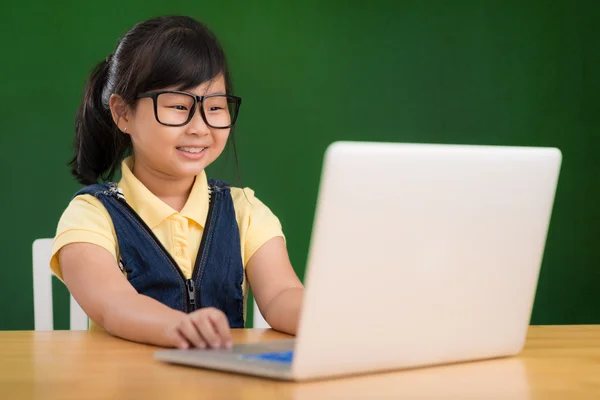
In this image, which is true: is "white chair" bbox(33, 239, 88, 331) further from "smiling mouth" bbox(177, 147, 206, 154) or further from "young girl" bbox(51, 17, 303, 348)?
"smiling mouth" bbox(177, 147, 206, 154)

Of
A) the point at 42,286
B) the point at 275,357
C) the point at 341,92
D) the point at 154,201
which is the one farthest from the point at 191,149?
the point at 341,92

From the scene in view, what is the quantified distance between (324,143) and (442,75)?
405mm

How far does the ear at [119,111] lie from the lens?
165 centimetres

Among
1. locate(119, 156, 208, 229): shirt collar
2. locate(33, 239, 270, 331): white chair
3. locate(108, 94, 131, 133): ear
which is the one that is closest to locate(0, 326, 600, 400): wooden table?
locate(119, 156, 208, 229): shirt collar

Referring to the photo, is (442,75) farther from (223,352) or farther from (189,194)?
(223,352)

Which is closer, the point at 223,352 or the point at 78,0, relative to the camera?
the point at 223,352


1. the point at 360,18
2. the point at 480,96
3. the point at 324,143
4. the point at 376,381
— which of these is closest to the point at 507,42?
the point at 480,96

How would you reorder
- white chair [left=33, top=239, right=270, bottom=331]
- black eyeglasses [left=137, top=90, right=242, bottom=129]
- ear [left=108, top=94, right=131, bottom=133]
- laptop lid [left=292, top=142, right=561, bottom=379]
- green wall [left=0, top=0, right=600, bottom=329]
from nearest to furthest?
laptop lid [left=292, top=142, right=561, bottom=379], black eyeglasses [left=137, top=90, right=242, bottom=129], ear [left=108, top=94, right=131, bottom=133], white chair [left=33, top=239, right=270, bottom=331], green wall [left=0, top=0, right=600, bottom=329]

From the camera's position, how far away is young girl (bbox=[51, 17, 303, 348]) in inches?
59.2

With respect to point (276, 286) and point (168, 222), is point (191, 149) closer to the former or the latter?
point (168, 222)

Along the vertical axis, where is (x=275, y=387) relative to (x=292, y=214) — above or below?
above

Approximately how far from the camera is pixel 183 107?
1551mm

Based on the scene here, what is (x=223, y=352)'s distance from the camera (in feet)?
3.23

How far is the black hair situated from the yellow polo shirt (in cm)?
13
